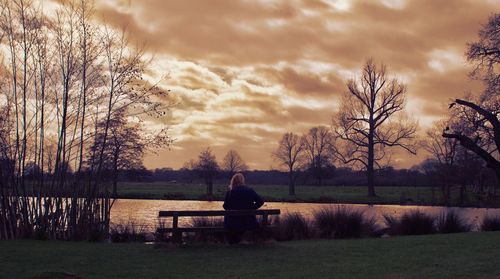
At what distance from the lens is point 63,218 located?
15023 mm

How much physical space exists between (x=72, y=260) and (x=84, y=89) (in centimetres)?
678

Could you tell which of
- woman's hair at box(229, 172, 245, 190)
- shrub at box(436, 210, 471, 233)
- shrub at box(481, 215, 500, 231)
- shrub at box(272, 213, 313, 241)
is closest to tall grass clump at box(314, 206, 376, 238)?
shrub at box(272, 213, 313, 241)

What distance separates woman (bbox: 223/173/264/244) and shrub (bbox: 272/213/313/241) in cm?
319

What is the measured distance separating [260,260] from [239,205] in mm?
2602

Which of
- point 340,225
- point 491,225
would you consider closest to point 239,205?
point 340,225

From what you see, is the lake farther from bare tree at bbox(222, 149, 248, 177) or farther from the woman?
bare tree at bbox(222, 149, 248, 177)

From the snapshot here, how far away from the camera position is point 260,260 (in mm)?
10508

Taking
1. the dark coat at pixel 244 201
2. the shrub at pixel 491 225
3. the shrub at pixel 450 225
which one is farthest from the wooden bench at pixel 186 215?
the shrub at pixel 491 225

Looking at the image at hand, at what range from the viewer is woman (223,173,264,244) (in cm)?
1259

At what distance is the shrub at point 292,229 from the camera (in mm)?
16031

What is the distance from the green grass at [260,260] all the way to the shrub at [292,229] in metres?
2.70

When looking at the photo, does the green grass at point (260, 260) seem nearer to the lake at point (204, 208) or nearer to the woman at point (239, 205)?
the woman at point (239, 205)

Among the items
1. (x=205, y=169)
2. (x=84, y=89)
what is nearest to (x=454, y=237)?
(x=84, y=89)

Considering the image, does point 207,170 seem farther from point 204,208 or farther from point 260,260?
point 260,260
